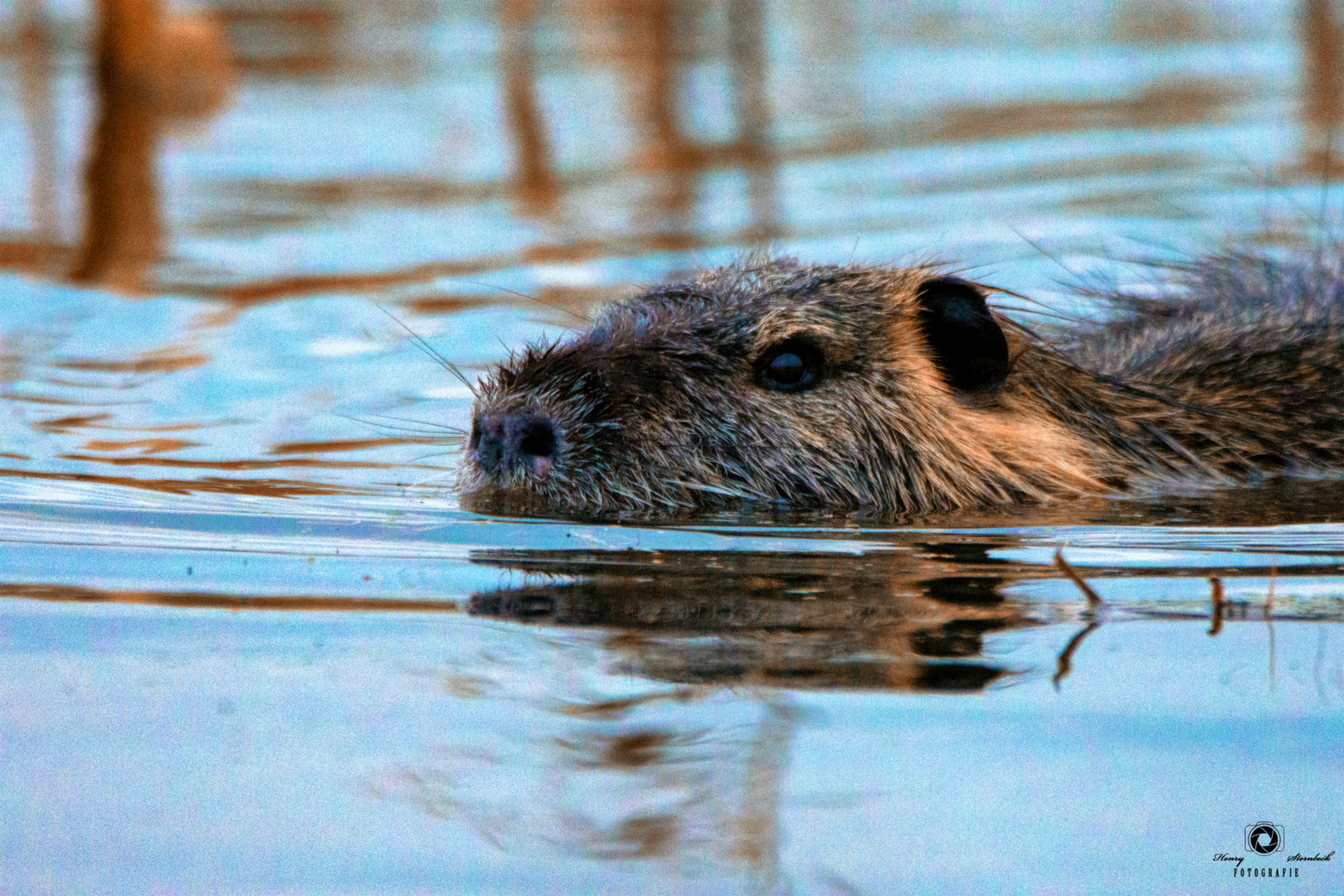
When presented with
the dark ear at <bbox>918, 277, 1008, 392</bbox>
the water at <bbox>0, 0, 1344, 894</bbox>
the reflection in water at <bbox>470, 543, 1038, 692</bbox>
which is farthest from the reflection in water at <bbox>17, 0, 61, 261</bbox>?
the reflection in water at <bbox>470, 543, 1038, 692</bbox>

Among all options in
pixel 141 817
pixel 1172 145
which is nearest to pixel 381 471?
pixel 141 817

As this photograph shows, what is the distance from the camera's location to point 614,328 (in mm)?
4047

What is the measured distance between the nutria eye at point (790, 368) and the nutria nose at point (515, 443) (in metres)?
0.54

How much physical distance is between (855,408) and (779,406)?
0.17m

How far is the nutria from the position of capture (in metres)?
3.79

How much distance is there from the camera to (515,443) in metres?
3.72

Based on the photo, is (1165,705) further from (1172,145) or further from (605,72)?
(605,72)

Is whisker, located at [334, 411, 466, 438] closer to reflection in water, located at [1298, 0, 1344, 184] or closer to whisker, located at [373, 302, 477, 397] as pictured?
whisker, located at [373, 302, 477, 397]

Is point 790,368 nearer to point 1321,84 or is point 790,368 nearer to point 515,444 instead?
point 515,444

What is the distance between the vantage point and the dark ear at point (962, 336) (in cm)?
408

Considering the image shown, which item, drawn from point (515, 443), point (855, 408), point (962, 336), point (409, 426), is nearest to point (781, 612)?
point (515, 443)

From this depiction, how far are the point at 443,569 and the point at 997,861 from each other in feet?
5.08

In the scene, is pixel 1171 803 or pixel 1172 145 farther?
pixel 1172 145

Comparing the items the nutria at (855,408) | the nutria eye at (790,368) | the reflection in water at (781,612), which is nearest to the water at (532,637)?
the reflection in water at (781,612)
